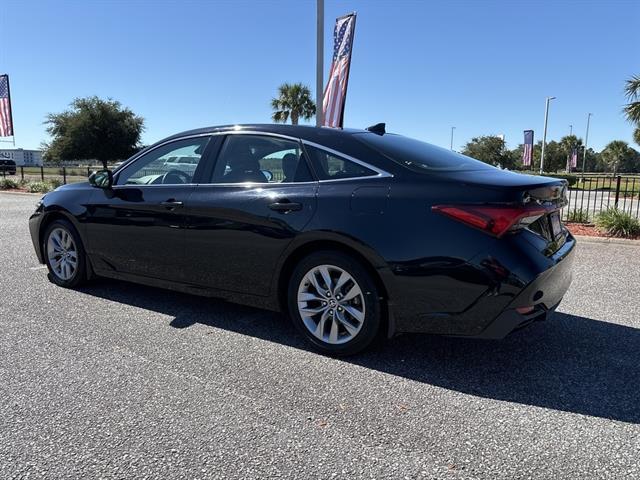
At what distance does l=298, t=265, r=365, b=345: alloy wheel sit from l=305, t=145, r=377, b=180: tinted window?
2.13ft

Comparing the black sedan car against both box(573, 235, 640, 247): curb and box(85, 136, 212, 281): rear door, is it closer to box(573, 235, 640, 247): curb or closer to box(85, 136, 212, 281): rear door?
box(85, 136, 212, 281): rear door

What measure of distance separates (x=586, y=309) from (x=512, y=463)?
9.34ft

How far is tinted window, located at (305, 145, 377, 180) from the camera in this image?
3504 millimetres

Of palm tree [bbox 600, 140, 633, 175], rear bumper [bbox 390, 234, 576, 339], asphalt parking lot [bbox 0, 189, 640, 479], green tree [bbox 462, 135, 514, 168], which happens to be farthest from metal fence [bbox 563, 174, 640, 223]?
palm tree [bbox 600, 140, 633, 175]

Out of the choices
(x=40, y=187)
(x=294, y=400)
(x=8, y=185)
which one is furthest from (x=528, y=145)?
(x=294, y=400)

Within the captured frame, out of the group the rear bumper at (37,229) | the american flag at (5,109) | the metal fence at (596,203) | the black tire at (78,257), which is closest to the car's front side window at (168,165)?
the black tire at (78,257)

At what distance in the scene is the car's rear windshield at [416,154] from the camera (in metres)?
3.55

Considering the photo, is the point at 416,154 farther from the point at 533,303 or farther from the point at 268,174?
the point at 533,303

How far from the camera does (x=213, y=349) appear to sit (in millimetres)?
3729

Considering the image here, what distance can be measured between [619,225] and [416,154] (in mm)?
6424

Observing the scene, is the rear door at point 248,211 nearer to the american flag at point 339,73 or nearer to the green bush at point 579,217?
the american flag at point 339,73

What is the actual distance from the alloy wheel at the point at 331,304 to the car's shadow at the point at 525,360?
0.22 m

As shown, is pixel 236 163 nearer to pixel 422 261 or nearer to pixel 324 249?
pixel 324 249

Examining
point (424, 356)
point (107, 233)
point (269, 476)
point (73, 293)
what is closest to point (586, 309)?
point (424, 356)
